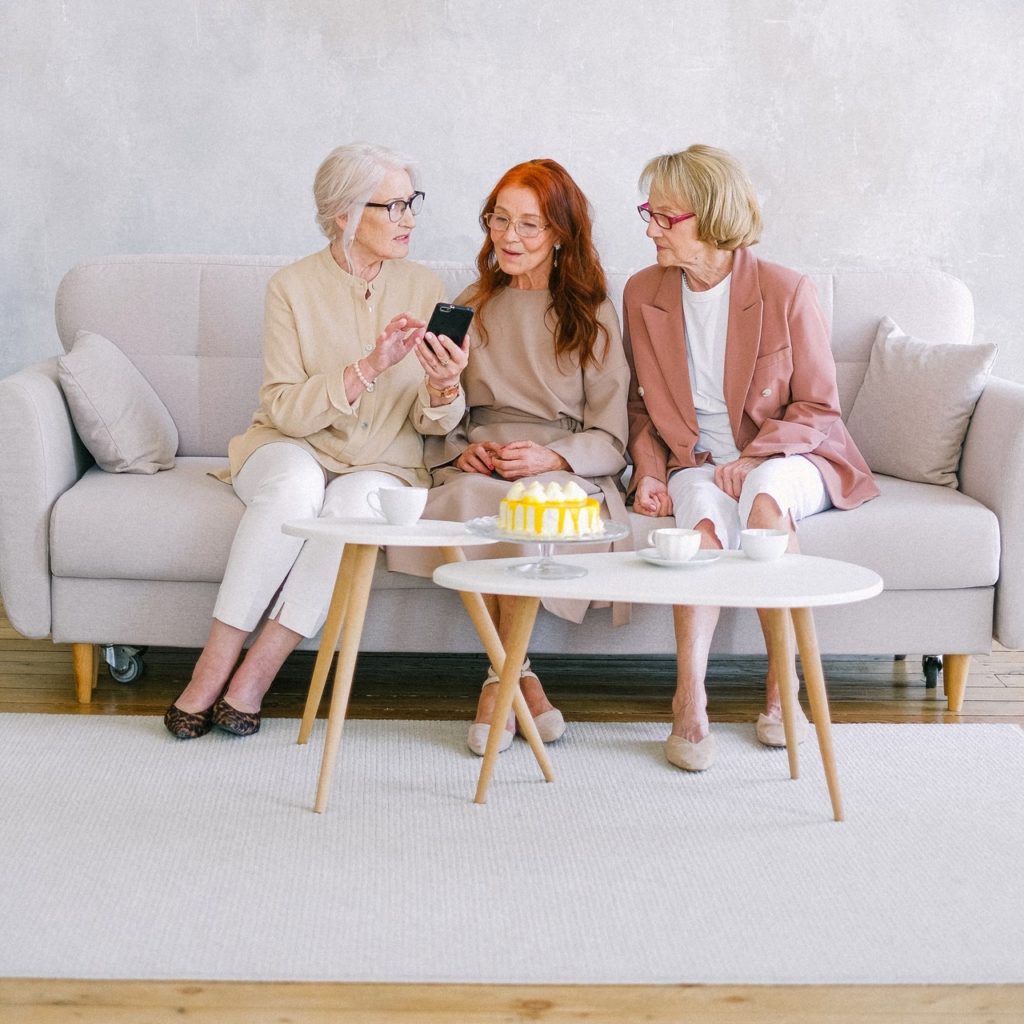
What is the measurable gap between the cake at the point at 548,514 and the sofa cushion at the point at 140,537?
80 centimetres

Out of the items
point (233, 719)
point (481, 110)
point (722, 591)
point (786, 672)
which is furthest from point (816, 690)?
point (481, 110)

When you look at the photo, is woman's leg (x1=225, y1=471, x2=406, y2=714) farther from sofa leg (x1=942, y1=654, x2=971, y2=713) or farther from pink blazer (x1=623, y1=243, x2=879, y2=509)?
sofa leg (x1=942, y1=654, x2=971, y2=713)

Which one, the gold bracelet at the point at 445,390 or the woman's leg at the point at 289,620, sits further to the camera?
the gold bracelet at the point at 445,390

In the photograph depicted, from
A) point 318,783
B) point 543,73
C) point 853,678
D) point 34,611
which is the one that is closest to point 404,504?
point 318,783

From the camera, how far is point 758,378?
9.06ft

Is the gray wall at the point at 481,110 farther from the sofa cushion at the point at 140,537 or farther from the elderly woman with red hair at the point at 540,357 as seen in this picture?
the sofa cushion at the point at 140,537

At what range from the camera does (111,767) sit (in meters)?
2.33

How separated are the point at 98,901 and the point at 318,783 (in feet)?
1.51

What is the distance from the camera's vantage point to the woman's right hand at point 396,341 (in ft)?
8.39

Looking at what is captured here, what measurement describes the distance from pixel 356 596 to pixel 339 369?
727mm

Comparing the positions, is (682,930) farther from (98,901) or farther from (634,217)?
(634,217)

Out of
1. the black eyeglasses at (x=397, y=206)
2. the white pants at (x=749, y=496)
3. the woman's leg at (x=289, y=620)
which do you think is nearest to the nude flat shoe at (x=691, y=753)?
the white pants at (x=749, y=496)

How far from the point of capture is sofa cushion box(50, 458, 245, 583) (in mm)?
2646

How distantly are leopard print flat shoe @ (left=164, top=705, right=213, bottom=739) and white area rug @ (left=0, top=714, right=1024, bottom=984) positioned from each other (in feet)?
0.10
